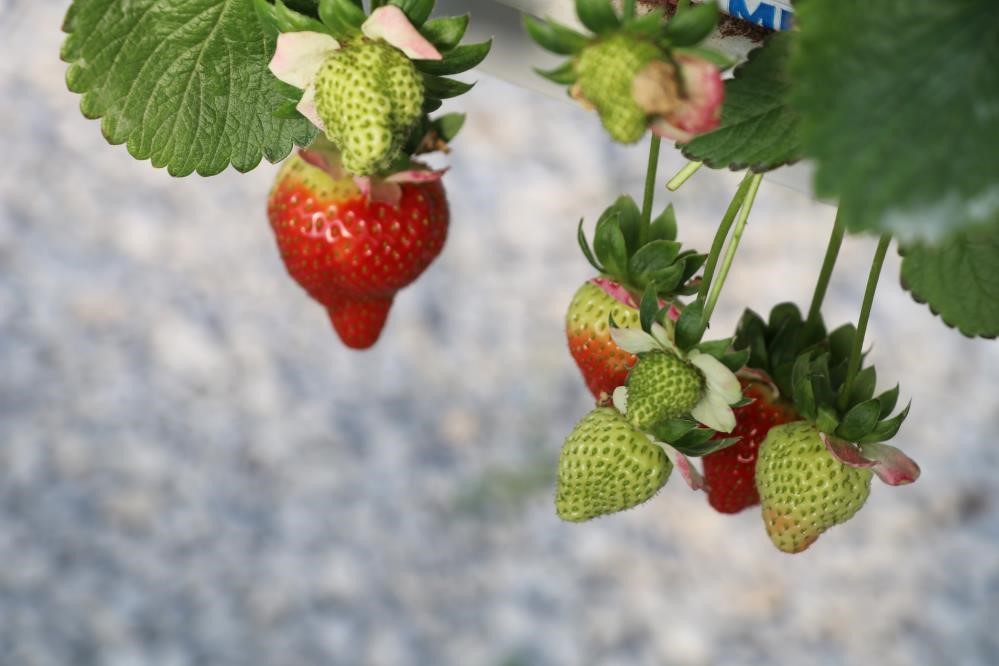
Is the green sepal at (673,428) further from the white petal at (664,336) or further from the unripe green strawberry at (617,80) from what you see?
the unripe green strawberry at (617,80)

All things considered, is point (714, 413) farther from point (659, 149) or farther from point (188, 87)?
point (188, 87)

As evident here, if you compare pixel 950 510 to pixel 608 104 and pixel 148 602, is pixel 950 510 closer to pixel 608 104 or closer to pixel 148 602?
pixel 148 602

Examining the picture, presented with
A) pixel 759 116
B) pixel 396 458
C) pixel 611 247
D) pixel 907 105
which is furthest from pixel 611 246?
pixel 396 458

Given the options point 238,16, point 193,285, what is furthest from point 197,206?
point 238,16

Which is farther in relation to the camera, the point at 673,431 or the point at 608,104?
the point at 673,431

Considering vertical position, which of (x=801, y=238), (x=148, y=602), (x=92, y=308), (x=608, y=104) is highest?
(x=608, y=104)

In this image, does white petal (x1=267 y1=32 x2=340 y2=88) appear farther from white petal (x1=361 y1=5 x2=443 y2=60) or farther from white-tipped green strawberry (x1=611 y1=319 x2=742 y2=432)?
white-tipped green strawberry (x1=611 y1=319 x2=742 y2=432)

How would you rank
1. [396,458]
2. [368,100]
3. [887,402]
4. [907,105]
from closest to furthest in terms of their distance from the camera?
[907,105] → [368,100] → [887,402] → [396,458]
